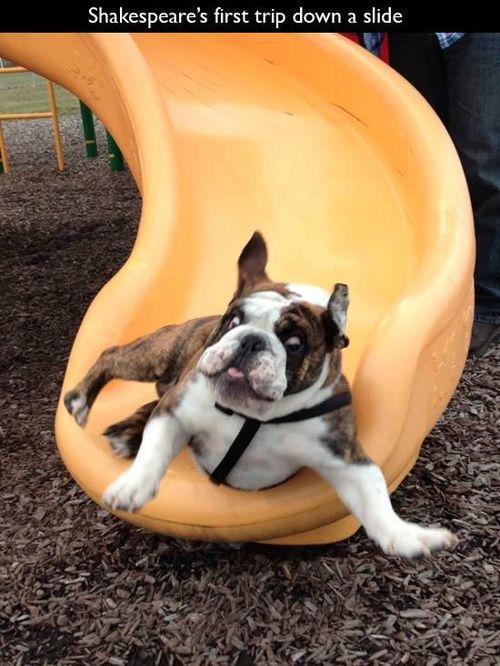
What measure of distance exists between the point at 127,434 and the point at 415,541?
0.90 meters

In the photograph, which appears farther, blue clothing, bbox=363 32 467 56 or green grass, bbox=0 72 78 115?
green grass, bbox=0 72 78 115

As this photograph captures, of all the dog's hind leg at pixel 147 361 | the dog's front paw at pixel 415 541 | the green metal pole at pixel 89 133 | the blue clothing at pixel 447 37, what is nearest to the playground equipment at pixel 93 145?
the green metal pole at pixel 89 133

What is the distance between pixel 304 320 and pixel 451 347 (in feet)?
2.77

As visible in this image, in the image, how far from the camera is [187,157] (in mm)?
3656

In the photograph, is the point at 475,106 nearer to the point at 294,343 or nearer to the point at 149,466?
the point at 294,343

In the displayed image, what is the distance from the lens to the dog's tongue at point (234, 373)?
169 centimetres

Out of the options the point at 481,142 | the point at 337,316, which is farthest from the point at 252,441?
the point at 481,142

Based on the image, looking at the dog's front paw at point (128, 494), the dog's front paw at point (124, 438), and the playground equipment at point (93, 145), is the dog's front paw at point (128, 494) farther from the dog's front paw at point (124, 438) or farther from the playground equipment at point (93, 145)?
the playground equipment at point (93, 145)

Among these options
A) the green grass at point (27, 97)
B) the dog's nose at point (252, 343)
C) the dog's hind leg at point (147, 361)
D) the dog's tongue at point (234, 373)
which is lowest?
the dog's hind leg at point (147, 361)

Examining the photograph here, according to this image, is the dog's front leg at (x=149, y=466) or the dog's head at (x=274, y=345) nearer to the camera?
the dog's head at (x=274, y=345)

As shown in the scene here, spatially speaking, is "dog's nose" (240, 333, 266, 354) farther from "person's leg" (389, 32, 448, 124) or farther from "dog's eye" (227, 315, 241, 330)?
"person's leg" (389, 32, 448, 124)

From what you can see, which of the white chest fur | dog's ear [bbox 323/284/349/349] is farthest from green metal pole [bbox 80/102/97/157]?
dog's ear [bbox 323/284/349/349]

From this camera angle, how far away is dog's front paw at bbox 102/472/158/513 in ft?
5.90

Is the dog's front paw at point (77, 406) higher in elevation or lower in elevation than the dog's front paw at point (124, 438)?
higher
